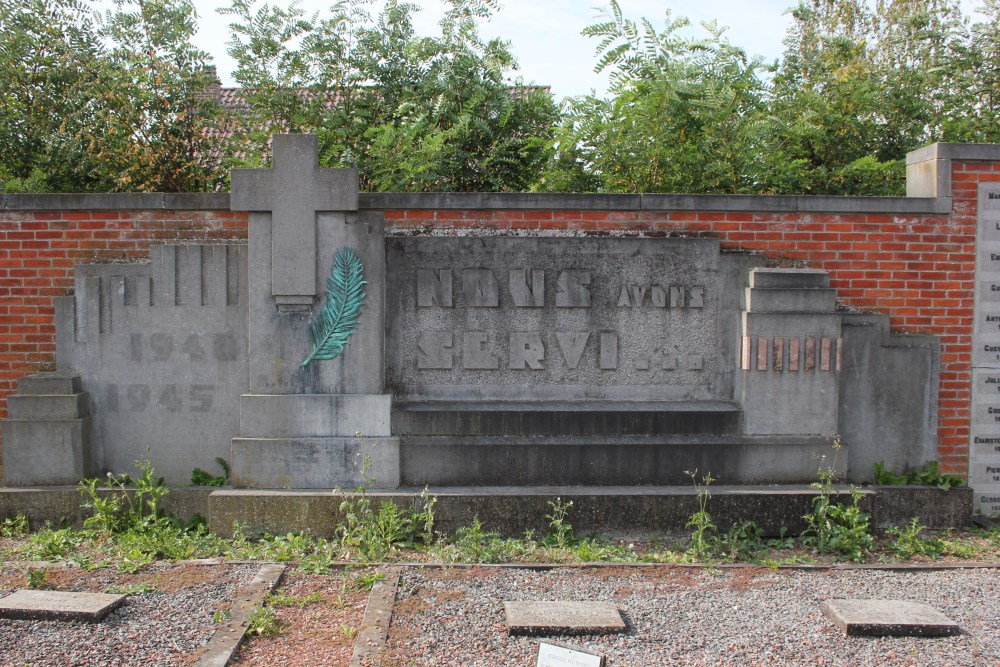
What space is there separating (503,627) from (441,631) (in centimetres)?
32

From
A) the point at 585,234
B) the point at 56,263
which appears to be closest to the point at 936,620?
the point at 585,234

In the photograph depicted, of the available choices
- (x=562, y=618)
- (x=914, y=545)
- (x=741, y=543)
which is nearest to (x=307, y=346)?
(x=562, y=618)

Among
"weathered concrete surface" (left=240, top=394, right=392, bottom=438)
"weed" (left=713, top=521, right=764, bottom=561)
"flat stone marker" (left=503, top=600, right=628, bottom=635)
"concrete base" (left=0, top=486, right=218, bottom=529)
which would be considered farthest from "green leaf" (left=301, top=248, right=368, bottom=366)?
"weed" (left=713, top=521, right=764, bottom=561)

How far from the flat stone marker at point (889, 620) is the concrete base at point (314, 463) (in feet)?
10.0

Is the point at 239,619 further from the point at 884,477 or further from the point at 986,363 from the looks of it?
the point at 986,363

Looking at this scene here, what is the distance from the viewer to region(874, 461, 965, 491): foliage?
6262 millimetres

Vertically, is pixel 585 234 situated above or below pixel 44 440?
above

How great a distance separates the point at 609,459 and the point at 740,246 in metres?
1.96

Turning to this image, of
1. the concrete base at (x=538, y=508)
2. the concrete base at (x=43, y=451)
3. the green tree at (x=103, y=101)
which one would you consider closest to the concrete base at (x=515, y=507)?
the concrete base at (x=538, y=508)

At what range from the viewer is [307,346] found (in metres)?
5.91

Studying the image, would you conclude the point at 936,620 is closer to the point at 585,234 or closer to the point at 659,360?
the point at 659,360

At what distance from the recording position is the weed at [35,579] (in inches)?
186

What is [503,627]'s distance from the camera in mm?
4281

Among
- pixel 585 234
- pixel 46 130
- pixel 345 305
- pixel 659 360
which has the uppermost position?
pixel 46 130
